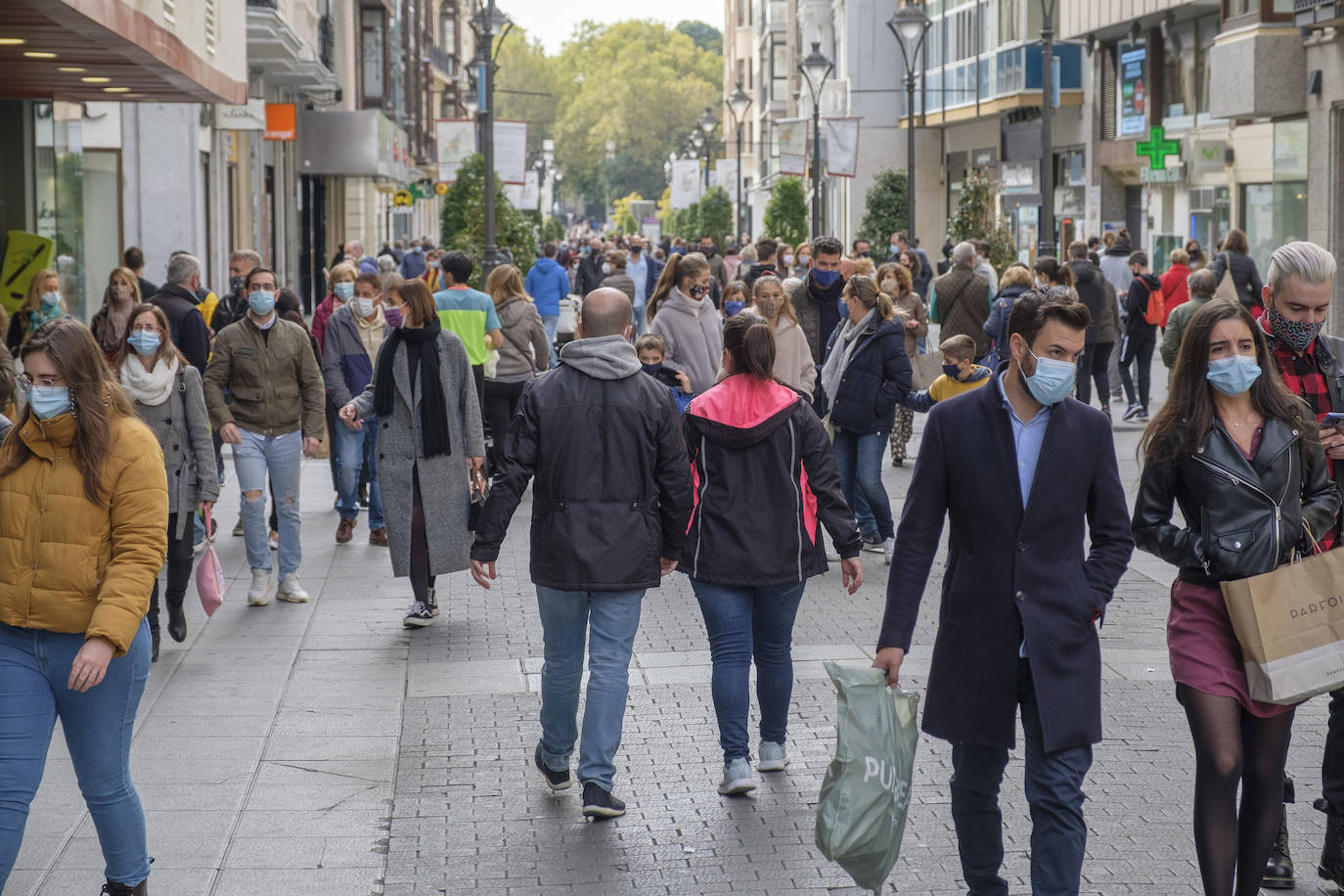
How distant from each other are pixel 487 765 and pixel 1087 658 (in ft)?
9.76

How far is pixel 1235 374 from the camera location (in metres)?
4.82

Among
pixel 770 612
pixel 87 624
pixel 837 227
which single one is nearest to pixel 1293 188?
pixel 770 612

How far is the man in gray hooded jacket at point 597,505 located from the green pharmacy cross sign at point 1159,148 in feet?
103

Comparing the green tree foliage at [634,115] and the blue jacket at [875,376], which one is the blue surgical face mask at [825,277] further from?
the green tree foliage at [634,115]

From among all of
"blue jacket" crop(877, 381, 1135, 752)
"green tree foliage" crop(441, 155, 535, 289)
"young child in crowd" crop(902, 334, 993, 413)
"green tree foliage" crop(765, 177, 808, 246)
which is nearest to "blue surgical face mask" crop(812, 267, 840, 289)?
"young child in crowd" crop(902, 334, 993, 413)

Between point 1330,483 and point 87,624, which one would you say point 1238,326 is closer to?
point 1330,483

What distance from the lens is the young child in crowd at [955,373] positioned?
10195 mm

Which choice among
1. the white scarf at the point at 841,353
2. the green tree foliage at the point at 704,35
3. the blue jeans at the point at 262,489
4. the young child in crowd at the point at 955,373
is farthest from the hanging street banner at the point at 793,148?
the green tree foliage at the point at 704,35

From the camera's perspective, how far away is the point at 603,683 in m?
6.37

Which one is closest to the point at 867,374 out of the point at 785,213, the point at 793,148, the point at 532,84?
the point at 793,148

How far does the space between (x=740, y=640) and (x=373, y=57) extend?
47402 mm

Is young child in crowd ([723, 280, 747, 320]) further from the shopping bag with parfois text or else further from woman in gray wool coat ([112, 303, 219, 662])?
the shopping bag with parfois text

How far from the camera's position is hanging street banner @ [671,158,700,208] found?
220 feet

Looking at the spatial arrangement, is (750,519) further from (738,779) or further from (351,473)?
(351,473)
